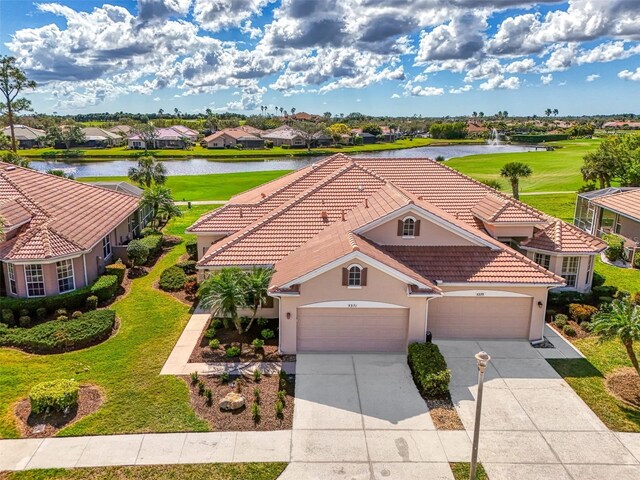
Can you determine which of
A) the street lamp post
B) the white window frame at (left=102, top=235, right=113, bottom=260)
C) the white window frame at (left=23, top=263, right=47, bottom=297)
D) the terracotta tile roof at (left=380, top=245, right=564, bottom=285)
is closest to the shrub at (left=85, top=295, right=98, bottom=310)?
the white window frame at (left=23, top=263, right=47, bottom=297)

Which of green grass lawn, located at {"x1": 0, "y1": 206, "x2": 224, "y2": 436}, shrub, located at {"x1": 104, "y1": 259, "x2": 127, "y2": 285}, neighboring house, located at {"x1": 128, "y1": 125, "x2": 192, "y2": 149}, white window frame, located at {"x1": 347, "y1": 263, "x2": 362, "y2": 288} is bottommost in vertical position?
green grass lawn, located at {"x1": 0, "y1": 206, "x2": 224, "y2": 436}

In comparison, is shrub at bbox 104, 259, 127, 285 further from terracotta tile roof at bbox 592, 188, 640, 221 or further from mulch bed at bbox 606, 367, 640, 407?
terracotta tile roof at bbox 592, 188, 640, 221

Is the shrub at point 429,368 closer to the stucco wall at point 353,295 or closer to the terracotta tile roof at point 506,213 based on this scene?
the stucco wall at point 353,295

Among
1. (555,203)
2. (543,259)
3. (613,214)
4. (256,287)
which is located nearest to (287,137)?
(555,203)

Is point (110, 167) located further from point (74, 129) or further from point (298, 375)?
point (298, 375)

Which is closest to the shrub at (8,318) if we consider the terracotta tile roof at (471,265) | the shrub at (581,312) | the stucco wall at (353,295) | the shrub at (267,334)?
the shrub at (267,334)

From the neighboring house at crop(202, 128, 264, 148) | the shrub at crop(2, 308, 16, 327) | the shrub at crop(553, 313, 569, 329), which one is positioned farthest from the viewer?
the neighboring house at crop(202, 128, 264, 148)

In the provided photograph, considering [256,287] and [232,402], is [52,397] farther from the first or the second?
[256,287]
